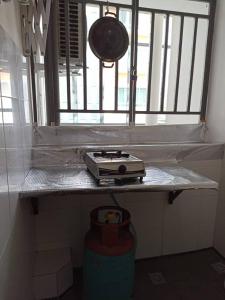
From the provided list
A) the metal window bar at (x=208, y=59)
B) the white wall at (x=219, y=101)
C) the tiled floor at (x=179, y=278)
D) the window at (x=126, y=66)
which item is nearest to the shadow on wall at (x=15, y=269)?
the tiled floor at (x=179, y=278)

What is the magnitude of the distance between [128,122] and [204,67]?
0.82m

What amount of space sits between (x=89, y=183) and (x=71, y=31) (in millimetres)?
1136

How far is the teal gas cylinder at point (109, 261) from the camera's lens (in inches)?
51.7

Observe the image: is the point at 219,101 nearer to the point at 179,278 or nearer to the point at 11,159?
the point at 179,278

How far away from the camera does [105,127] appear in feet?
5.92

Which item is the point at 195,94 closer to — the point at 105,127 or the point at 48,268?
the point at 105,127

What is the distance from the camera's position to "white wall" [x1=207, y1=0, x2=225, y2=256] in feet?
6.01

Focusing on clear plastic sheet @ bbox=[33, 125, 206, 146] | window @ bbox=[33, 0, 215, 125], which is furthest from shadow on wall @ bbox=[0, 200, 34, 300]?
window @ bbox=[33, 0, 215, 125]

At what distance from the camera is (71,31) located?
167 centimetres

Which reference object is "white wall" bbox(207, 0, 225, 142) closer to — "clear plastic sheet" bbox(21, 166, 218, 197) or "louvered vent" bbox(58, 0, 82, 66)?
"clear plastic sheet" bbox(21, 166, 218, 197)

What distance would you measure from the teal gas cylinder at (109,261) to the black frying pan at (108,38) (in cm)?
107

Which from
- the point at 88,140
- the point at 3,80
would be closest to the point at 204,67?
the point at 88,140

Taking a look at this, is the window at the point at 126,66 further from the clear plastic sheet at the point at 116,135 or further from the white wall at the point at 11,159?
the white wall at the point at 11,159

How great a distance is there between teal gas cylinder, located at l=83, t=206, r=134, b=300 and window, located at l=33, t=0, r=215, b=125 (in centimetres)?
88
